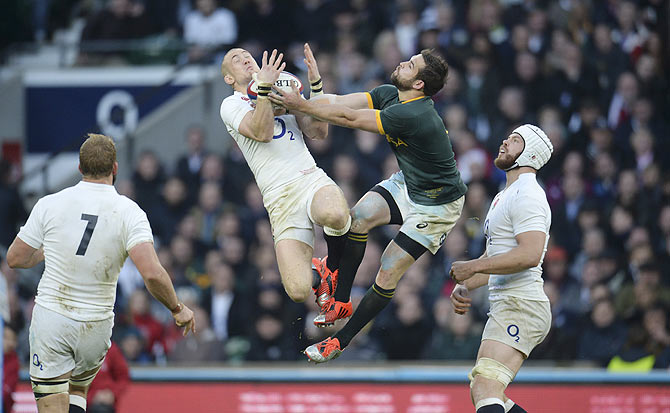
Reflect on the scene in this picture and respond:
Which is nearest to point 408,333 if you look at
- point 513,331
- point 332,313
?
point 332,313

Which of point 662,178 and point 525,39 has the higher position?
point 525,39

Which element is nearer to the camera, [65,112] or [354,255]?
[354,255]

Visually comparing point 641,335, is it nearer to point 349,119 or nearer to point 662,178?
point 662,178

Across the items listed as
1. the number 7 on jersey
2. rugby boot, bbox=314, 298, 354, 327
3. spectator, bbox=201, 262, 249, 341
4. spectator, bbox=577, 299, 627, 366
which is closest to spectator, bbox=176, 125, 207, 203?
spectator, bbox=201, 262, 249, 341

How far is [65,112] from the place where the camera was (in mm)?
15219

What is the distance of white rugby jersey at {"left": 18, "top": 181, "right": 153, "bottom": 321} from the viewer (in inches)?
300

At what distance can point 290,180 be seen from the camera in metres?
8.38

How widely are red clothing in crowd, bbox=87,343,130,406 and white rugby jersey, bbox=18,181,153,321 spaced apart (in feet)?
7.53

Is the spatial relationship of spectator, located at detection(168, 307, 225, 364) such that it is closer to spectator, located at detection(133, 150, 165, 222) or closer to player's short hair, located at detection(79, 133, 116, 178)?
spectator, located at detection(133, 150, 165, 222)

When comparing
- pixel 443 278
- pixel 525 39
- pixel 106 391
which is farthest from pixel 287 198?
pixel 525 39

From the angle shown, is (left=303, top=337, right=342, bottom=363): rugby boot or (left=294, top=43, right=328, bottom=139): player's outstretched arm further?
(left=294, top=43, right=328, bottom=139): player's outstretched arm

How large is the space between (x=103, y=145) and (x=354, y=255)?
A: 83.2 inches

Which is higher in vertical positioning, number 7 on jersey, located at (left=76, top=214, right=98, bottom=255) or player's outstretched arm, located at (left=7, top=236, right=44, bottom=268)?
number 7 on jersey, located at (left=76, top=214, right=98, bottom=255)

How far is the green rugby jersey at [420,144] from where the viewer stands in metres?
7.96
